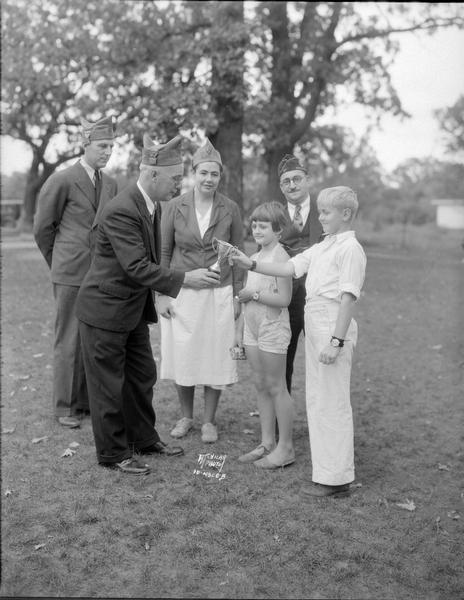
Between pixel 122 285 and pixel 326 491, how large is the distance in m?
1.92

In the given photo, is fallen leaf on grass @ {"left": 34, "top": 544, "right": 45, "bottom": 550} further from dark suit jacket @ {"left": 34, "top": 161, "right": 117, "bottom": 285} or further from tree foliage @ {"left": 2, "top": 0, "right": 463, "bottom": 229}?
tree foliage @ {"left": 2, "top": 0, "right": 463, "bottom": 229}

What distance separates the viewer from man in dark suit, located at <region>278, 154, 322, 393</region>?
5.21 metres

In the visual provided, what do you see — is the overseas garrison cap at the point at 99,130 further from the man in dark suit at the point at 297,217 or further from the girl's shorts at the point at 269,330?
the girl's shorts at the point at 269,330

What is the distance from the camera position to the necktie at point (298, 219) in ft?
17.3

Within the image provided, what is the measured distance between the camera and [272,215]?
4953mm

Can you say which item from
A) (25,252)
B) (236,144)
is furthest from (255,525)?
(25,252)

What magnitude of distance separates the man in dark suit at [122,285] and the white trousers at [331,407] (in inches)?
35.5

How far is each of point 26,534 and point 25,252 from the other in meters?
21.6

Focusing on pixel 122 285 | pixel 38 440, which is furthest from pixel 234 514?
pixel 38 440

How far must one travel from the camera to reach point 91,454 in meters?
5.28

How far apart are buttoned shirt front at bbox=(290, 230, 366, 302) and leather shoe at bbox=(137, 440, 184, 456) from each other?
157 centimetres

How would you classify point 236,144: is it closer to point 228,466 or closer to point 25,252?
point 228,466

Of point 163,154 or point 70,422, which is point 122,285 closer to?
point 163,154

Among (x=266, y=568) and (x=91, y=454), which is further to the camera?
(x=91, y=454)
